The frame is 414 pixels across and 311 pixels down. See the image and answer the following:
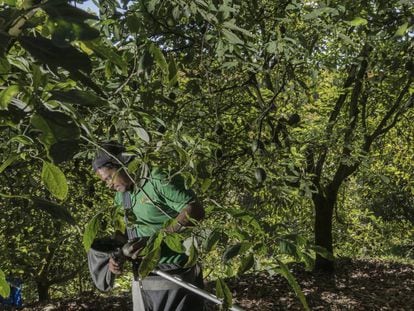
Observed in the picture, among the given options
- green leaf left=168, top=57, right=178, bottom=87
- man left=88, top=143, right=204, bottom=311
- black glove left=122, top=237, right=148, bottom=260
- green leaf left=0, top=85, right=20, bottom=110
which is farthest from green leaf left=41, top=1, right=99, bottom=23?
man left=88, top=143, right=204, bottom=311

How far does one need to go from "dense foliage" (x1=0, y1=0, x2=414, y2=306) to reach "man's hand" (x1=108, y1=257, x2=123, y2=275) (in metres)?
0.38

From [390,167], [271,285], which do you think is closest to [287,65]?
[271,285]

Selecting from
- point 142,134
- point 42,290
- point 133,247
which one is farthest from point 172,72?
point 42,290

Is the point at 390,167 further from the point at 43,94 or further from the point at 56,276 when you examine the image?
the point at 43,94

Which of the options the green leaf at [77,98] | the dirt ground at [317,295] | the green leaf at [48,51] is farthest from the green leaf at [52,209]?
the dirt ground at [317,295]

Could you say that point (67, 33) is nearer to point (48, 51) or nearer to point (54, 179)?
→ point (48, 51)

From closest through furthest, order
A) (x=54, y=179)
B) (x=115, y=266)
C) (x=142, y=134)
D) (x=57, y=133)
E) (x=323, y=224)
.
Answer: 1. (x=57, y=133)
2. (x=54, y=179)
3. (x=142, y=134)
4. (x=115, y=266)
5. (x=323, y=224)

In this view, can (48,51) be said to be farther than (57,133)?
No

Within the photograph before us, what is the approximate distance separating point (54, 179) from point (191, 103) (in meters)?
3.80

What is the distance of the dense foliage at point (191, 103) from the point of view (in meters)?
0.98

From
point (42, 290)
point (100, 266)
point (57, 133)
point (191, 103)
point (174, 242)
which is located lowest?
point (42, 290)

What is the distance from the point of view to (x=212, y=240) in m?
1.42

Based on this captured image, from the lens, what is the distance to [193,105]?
189 inches

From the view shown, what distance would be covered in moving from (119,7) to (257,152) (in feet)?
4.52
